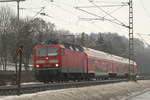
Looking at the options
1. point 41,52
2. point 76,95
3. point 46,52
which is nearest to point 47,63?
point 46,52

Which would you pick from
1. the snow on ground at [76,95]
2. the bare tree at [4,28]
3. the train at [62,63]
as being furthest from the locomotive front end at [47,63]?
the bare tree at [4,28]

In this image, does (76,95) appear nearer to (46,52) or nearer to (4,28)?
(46,52)

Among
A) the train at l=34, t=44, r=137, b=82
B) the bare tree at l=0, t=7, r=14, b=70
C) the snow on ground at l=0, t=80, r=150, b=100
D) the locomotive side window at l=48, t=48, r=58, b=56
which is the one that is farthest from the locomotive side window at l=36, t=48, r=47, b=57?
the bare tree at l=0, t=7, r=14, b=70

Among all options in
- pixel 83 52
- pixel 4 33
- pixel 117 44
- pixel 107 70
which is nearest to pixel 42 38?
pixel 4 33

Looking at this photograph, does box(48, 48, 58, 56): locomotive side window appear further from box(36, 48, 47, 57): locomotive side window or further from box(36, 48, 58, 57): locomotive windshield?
box(36, 48, 47, 57): locomotive side window

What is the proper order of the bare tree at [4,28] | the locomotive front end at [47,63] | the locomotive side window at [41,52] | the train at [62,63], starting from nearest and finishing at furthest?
1. the locomotive front end at [47,63]
2. the train at [62,63]
3. the locomotive side window at [41,52]
4. the bare tree at [4,28]

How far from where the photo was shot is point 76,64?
3666 centimetres

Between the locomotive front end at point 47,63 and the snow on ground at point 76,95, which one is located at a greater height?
the locomotive front end at point 47,63

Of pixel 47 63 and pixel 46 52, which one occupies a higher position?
pixel 46 52

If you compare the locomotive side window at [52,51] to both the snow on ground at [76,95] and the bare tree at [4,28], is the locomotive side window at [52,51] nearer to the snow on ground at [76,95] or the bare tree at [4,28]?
the snow on ground at [76,95]

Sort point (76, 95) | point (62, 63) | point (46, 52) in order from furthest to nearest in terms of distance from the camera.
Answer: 1. point (46, 52)
2. point (62, 63)
3. point (76, 95)

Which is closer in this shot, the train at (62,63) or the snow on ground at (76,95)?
the snow on ground at (76,95)

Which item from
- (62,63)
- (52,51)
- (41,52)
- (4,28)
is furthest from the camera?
(4,28)

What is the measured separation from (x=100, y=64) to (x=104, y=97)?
21.3m
